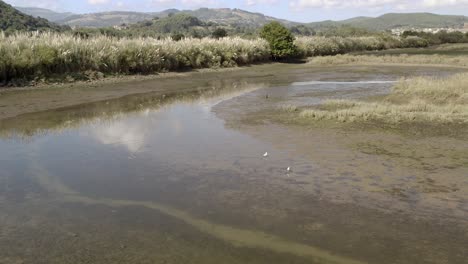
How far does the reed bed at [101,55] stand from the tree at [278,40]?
13.0 ft

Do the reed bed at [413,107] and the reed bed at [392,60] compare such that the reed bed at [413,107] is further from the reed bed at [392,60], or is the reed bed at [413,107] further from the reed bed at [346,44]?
the reed bed at [346,44]

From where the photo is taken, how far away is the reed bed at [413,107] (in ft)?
40.2

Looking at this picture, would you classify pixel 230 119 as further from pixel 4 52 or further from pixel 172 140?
pixel 4 52

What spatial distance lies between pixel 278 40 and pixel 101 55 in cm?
1636

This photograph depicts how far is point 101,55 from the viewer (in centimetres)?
2198

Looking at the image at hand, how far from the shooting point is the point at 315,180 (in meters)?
7.61

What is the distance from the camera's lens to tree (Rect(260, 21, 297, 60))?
34875mm

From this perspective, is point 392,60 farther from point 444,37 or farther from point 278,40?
point 444,37

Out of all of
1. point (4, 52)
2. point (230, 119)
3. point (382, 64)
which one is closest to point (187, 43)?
point (4, 52)

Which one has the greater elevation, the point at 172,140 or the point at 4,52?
the point at 4,52

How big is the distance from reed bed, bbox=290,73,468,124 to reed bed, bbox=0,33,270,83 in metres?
11.4

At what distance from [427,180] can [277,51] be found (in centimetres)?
2796

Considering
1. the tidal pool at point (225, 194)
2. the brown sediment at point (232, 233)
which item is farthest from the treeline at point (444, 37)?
the brown sediment at point (232, 233)

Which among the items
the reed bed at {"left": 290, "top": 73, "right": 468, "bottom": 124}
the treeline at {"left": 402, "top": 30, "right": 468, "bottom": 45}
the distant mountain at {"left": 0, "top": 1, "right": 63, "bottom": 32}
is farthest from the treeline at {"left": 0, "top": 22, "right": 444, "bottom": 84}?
the treeline at {"left": 402, "top": 30, "right": 468, "bottom": 45}
